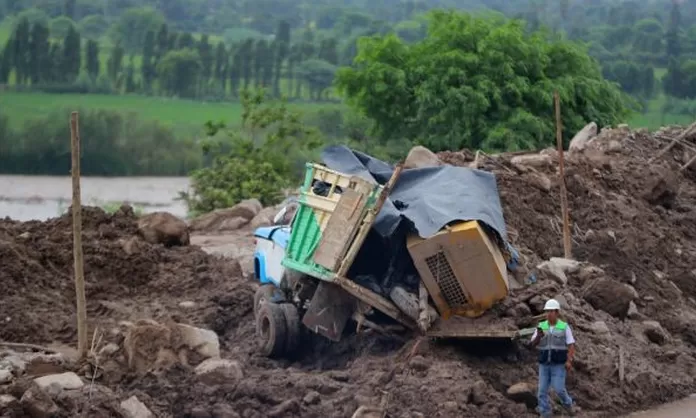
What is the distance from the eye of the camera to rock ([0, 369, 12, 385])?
12.5 m

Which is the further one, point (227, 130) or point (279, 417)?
point (227, 130)

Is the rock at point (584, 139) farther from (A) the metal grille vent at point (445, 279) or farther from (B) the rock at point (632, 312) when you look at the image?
(A) the metal grille vent at point (445, 279)

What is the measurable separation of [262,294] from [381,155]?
17315mm

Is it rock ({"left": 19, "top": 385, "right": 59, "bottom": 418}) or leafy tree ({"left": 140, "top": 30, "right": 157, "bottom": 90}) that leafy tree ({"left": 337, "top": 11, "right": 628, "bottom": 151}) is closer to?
rock ({"left": 19, "top": 385, "right": 59, "bottom": 418})

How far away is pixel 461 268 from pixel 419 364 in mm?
1159

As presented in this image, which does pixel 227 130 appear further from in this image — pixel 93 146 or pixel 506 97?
pixel 93 146

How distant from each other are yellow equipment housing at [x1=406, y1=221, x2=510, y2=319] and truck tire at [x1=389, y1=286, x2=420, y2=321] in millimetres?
234

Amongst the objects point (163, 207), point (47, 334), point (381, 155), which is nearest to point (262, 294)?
point (47, 334)

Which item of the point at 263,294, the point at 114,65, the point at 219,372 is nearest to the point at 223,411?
the point at 219,372

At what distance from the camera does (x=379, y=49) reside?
34812mm

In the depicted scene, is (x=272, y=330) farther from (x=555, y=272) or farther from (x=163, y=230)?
(x=163, y=230)

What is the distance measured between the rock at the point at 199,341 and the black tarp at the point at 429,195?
2253mm

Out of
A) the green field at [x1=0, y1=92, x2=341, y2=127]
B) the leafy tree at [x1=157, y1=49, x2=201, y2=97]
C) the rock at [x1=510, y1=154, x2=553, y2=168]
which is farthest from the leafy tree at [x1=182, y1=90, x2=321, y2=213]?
the leafy tree at [x1=157, y1=49, x2=201, y2=97]

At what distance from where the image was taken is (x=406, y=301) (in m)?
14.5
